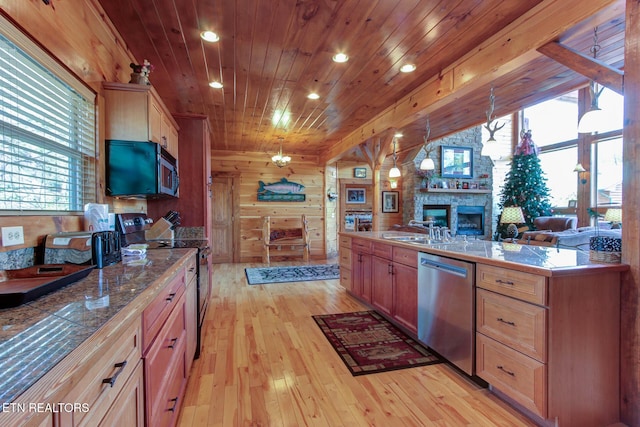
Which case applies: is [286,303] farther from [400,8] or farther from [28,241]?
[400,8]

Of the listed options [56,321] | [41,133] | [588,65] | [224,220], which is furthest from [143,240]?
[224,220]

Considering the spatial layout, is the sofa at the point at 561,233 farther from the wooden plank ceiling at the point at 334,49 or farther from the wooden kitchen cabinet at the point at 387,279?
the wooden kitchen cabinet at the point at 387,279

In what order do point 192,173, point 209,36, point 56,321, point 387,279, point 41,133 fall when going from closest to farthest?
1. point 56,321
2. point 41,133
3. point 209,36
4. point 387,279
5. point 192,173

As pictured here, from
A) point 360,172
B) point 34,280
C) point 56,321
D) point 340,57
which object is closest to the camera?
point 56,321

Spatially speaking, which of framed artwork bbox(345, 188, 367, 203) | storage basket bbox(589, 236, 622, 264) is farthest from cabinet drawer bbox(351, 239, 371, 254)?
framed artwork bbox(345, 188, 367, 203)

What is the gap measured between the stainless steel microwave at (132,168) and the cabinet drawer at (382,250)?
6.95ft

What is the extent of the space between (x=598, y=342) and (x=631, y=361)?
0.62 ft

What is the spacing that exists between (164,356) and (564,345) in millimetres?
1991

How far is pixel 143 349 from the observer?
1.11 meters

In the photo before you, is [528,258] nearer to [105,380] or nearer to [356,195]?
[105,380]

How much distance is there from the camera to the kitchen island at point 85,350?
0.52 metres

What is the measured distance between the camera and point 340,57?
8.77ft

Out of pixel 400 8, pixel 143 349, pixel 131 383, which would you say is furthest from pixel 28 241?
pixel 400 8

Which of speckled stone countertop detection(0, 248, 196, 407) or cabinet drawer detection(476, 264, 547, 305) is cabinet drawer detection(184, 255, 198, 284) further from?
cabinet drawer detection(476, 264, 547, 305)
